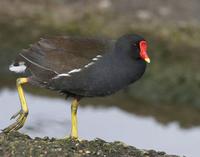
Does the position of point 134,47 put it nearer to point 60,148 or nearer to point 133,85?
point 60,148

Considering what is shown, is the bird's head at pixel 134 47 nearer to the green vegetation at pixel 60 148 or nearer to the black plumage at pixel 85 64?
the black plumage at pixel 85 64

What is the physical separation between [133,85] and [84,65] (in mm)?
10662

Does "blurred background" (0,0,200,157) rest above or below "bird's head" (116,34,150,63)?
above

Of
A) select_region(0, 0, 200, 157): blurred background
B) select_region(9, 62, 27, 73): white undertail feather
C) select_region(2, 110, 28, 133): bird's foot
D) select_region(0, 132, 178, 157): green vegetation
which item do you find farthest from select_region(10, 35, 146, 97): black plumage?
select_region(0, 0, 200, 157): blurred background

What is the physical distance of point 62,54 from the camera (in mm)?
13547

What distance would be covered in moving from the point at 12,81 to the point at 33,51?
9.80 metres

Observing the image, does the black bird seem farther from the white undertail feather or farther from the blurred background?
the blurred background

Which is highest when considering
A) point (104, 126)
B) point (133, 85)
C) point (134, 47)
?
point (133, 85)

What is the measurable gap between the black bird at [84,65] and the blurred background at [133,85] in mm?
4355

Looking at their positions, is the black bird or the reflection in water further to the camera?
the reflection in water

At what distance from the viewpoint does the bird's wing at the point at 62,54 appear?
13.4m

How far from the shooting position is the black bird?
13305 mm

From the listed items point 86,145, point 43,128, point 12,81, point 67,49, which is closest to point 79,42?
point 67,49

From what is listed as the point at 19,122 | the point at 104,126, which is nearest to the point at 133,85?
the point at 104,126
